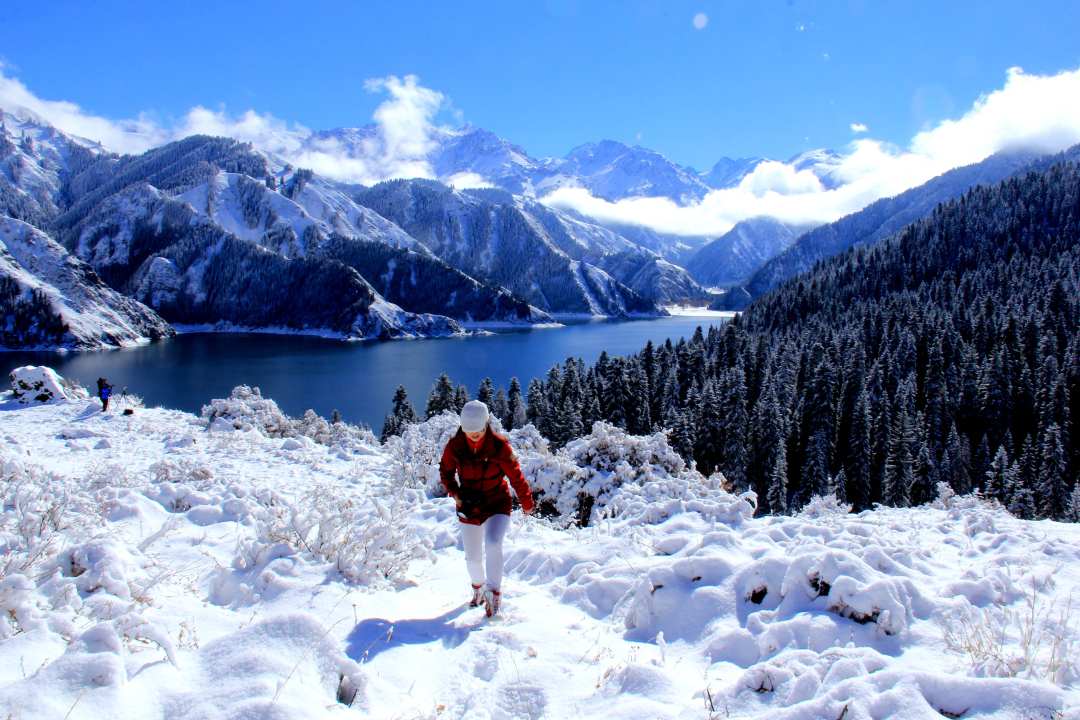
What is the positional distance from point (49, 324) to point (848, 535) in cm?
21202

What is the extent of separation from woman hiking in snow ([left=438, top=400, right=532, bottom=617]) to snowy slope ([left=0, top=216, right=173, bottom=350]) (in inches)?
7991

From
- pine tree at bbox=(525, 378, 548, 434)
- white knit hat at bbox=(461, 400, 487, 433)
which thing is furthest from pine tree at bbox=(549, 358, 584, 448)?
white knit hat at bbox=(461, 400, 487, 433)

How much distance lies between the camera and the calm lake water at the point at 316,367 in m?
96.3

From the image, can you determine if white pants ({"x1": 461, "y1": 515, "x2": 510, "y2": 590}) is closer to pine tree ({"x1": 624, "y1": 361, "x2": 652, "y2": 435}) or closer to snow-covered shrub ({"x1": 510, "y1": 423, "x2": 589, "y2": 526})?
snow-covered shrub ({"x1": 510, "y1": 423, "x2": 589, "y2": 526})

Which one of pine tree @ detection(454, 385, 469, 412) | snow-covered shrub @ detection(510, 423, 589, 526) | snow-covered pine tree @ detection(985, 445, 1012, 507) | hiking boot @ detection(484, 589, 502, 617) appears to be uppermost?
hiking boot @ detection(484, 589, 502, 617)

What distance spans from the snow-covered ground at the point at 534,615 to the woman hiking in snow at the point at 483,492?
1.86 ft

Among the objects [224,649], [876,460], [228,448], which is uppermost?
[224,649]

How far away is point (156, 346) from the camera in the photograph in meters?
182

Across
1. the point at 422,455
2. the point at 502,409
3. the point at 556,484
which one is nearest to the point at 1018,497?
the point at 556,484

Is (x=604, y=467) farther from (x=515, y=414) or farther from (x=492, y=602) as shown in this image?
(x=515, y=414)

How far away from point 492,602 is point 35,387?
34657 millimetres

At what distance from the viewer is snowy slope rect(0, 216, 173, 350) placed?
162 m

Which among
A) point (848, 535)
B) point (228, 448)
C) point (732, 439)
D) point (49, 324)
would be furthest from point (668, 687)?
point (49, 324)

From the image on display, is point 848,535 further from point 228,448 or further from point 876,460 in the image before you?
point 876,460
